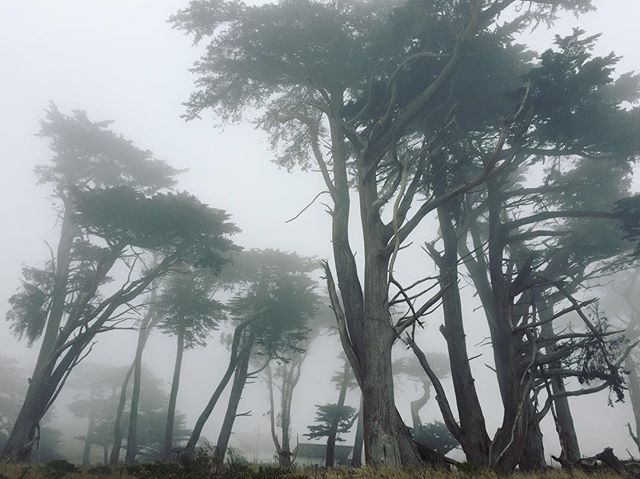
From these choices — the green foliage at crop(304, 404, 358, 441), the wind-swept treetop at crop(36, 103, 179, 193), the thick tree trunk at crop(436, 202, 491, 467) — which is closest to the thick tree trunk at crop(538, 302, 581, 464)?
the thick tree trunk at crop(436, 202, 491, 467)

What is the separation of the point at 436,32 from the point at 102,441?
31346mm

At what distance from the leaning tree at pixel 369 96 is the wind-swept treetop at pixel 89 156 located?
417 inches

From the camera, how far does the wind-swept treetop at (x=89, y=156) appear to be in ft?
67.6

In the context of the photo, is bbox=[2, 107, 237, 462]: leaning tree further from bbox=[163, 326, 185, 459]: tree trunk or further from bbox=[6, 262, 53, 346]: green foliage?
bbox=[163, 326, 185, 459]: tree trunk

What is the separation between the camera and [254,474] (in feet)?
21.1

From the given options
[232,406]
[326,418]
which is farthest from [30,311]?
[326,418]

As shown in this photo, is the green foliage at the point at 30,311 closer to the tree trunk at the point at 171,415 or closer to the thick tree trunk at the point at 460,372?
the tree trunk at the point at 171,415

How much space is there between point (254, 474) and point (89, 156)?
19.3 meters

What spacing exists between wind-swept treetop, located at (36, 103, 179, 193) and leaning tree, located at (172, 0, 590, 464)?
10598mm

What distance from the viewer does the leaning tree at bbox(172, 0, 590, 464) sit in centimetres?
731

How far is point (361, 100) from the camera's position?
9.94m

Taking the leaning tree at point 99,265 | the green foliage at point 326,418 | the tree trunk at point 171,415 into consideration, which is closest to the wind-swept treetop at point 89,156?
the leaning tree at point 99,265

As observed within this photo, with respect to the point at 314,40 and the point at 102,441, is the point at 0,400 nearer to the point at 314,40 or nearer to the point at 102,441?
the point at 102,441

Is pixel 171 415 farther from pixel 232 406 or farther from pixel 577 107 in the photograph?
pixel 577 107
